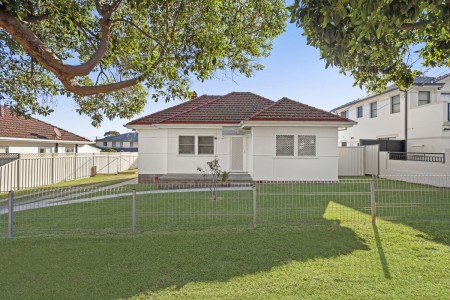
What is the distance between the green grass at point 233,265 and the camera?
3.52 meters

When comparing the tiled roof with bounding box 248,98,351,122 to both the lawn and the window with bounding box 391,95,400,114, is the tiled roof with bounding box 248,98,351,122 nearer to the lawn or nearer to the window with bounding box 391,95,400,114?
the lawn

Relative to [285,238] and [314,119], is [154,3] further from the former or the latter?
[314,119]

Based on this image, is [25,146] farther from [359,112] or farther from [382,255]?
[359,112]

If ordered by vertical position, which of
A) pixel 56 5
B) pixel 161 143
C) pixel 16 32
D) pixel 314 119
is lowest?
pixel 161 143

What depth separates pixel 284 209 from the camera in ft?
26.2

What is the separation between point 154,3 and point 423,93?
21.4 meters

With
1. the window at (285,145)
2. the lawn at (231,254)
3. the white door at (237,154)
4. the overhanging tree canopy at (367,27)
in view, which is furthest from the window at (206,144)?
the overhanging tree canopy at (367,27)

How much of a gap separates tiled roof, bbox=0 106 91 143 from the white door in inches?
549

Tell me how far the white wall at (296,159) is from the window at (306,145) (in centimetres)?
17

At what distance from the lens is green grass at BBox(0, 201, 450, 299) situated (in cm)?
352

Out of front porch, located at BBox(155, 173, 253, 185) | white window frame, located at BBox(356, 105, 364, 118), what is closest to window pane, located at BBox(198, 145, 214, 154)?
front porch, located at BBox(155, 173, 253, 185)

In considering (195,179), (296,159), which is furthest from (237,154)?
(296,159)

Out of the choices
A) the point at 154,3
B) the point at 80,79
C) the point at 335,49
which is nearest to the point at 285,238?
the point at 335,49

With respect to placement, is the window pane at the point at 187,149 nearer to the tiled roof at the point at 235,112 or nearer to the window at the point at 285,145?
the tiled roof at the point at 235,112
